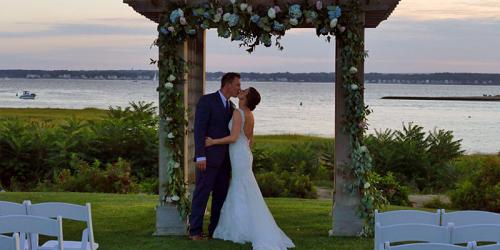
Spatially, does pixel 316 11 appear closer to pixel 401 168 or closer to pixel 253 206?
pixel 253 206

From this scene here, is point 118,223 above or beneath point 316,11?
beneath

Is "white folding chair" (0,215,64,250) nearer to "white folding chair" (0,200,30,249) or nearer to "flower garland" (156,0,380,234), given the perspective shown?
"white folding chair" (0,200,30,249)

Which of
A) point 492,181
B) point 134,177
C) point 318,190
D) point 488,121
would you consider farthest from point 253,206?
point 488,121

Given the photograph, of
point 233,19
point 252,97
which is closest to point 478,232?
point 252,97

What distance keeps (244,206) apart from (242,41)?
205 cm

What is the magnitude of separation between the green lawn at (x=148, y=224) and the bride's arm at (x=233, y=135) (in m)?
1.24

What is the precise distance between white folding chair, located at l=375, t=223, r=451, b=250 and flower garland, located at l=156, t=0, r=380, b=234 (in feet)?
12.7

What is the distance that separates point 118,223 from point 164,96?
2.32m

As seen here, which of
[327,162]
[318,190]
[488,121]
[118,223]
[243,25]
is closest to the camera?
[243,25]

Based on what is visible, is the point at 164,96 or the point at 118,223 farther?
the point at 118,223

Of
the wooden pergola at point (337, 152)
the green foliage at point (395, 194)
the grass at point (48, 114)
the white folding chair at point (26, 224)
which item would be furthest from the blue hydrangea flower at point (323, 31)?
the grass at point (48, 114)

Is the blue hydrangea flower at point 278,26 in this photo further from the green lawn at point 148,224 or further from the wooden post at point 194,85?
the green lawn at point 148,224

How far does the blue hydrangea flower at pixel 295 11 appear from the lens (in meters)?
9.12

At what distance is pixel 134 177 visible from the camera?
17000mm
